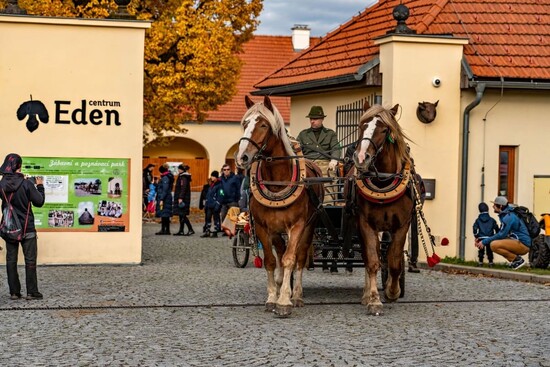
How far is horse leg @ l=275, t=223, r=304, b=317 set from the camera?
1263cm

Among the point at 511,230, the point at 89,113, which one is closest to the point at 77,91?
the point at 89,113

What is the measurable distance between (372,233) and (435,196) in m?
8.38

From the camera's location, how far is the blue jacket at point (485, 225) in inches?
789

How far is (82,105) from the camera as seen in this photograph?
1966cm

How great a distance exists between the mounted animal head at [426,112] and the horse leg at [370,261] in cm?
816

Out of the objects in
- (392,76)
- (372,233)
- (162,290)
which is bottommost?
(162,290)

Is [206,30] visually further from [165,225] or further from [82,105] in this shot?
[82,105]

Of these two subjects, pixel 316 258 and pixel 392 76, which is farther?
pixel 392 76

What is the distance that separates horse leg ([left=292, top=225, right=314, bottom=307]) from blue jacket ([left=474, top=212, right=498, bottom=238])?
7025 millimetres

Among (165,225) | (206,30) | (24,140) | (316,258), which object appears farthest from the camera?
(206,30)

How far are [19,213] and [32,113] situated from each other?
5.26 metres

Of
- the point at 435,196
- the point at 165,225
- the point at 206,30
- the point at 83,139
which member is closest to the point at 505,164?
the point at 435,196

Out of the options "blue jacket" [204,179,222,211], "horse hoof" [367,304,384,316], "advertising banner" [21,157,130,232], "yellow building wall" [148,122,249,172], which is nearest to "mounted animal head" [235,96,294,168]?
"horse hoof" [367,304,384,316]

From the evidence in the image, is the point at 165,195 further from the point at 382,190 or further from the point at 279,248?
the point at 382,190
